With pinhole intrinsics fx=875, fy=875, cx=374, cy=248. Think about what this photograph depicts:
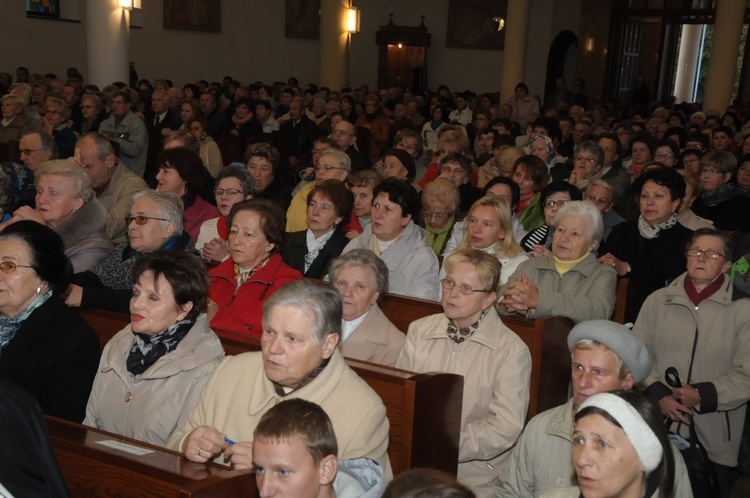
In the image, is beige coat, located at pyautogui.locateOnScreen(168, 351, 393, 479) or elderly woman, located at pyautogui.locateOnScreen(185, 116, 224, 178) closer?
beige coat, located at pyautogui.locateOnScreen(168, 351, 393, 479)

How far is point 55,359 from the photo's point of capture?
134 inches

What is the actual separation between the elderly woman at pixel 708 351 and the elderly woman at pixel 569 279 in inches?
13.1

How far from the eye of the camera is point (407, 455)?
10.6 ft

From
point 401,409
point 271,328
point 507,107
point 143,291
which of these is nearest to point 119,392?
point 143,291

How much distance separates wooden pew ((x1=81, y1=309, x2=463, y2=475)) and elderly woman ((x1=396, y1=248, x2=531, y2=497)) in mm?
203

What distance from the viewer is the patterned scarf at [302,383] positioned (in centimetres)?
297

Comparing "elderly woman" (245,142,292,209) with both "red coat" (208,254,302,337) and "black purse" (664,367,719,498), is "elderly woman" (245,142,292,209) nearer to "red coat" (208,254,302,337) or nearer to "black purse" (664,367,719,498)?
"red coat" (208,254,302,337)

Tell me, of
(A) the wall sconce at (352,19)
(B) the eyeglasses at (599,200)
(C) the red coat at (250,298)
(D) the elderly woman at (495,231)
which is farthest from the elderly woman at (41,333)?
(A) the wall sconce at (352,19)

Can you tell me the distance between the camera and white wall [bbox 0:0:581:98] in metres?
20.0

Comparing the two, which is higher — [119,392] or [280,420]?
[280,420]

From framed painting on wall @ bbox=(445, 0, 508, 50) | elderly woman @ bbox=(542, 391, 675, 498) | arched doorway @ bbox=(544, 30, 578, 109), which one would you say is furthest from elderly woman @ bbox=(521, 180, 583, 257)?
framed painting on wall @ bbox=(445, 0, 508, 50)

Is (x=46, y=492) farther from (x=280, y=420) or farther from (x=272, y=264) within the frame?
(x=272, y=264)

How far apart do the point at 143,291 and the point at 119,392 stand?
1.30 ft

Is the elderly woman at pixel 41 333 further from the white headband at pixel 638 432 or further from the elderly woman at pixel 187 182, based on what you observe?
the elderly woman at pixel 187 182
